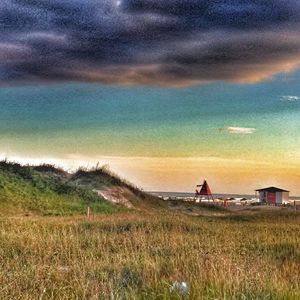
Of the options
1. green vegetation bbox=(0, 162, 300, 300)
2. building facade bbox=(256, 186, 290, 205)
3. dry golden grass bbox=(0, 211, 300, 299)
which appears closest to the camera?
dry golden grass bbox=(0, 211, 300, 299)

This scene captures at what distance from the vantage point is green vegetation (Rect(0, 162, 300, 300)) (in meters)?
8.05

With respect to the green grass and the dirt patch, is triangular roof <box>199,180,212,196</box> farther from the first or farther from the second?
the green grass

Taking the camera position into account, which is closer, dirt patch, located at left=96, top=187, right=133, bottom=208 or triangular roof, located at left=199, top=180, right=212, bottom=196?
dirt patch, located at left=96, top=187, right=133, bottom=208

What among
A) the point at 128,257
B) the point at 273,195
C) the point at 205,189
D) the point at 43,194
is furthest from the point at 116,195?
the point at 273,195

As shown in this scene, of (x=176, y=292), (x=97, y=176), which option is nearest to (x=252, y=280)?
(x=176, y=292)

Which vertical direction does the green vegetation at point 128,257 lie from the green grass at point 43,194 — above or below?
below

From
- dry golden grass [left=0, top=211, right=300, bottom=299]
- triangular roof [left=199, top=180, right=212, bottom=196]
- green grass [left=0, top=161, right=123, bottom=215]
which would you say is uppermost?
triangular roof [left=199, top=180, right=212, bottom=196]

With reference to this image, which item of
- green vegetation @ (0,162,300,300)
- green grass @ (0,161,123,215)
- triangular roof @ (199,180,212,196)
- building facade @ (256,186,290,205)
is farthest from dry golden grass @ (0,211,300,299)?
building facade @ (256,186,290,205)

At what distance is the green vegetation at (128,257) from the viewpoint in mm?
8047

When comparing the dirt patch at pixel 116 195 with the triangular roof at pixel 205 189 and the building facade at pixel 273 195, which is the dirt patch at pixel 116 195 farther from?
the building facade at pixel 273 195

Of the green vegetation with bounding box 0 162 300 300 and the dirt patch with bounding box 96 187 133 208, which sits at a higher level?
the dirt patch with bounding box 96 187 133 208

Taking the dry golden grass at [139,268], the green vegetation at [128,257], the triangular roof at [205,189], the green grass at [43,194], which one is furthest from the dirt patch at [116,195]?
the triangular roof at [205,189]

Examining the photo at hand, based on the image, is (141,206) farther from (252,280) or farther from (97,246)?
(252,280)

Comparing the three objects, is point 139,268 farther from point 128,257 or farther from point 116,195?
point 116,195
